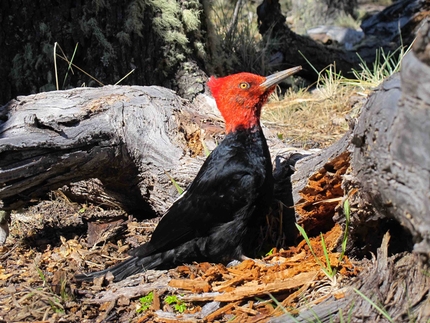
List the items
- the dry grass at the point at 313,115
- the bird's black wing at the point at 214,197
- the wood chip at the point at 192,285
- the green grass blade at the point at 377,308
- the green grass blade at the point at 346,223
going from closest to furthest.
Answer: the green grass blade at the point at 377,308 → the green grass blade at the point at 346,223 → the wood chip at the point at 192,285 → the bird's black wing at the point at 214,197 → the dry grass at the point at 313,115

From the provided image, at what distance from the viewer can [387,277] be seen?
233cm

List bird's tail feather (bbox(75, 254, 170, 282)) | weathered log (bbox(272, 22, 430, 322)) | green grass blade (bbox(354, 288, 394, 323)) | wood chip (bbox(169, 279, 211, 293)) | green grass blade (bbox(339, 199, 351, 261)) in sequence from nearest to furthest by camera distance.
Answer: weathered log (bbox(272, 22, 430, 322))
green grass blade (bbox(354, 288, 394, 323))
green grass blade (bbox(339, 199, 351, 261))
wood chip (bbox(169, 279, 211, 293))
bird's tail feather (bbox(75, 254, 170, 282))

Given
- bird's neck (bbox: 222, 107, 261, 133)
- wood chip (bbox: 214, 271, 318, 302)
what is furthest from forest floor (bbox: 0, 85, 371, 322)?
bird's neck (bbox: 222, 107, 261, 133)

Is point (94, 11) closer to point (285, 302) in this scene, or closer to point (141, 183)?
point (141, 183)

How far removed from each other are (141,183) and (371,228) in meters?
1.64

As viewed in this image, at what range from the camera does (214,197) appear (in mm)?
3045

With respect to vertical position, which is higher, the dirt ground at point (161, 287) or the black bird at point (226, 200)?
the black bird at point (226, 200)

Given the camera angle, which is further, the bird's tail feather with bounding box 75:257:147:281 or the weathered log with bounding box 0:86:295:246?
the weathered log with bounding box 0:86:295:246

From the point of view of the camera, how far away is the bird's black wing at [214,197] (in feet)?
9.82

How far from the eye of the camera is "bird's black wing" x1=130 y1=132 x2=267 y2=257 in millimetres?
2992

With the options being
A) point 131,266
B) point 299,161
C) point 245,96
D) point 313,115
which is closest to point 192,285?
point 131,266

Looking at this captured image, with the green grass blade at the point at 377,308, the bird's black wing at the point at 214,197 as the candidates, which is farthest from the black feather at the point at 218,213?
the green grass blade at the point at 377,308

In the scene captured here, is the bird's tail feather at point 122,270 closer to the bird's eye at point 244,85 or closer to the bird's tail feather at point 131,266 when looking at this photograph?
the bird's tail feather at point 131,266

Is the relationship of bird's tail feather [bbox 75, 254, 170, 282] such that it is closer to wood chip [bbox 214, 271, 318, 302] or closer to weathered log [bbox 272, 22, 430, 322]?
wood chip [bbox 214, 271, 318, 302]
